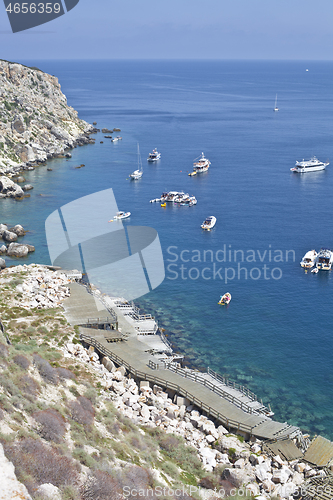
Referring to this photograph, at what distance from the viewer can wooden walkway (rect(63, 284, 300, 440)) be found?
30.9 metres

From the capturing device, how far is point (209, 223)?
81125 mm

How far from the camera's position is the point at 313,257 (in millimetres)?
67000

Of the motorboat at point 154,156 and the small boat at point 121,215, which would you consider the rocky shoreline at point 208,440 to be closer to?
the small boat at point 121,215

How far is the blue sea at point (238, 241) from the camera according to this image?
44500 millimetres

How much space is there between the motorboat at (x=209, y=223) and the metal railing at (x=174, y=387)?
44429 mm

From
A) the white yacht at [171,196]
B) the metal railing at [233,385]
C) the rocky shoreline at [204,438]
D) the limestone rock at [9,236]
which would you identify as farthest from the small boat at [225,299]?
the white yacht at [171,196]

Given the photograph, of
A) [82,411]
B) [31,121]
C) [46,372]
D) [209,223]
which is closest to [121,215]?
[209,223]

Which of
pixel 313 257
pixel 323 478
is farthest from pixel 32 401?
pixel 313 257

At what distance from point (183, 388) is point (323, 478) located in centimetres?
1095

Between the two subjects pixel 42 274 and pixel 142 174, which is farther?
pixel 142 174

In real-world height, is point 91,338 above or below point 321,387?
above

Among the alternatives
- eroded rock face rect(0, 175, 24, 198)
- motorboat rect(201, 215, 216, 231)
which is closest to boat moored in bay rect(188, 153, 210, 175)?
motorboat rect(201, 215, 216, 231)

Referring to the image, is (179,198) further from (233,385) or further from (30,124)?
(233,385)

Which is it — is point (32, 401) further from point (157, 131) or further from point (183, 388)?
point (157, 131)
